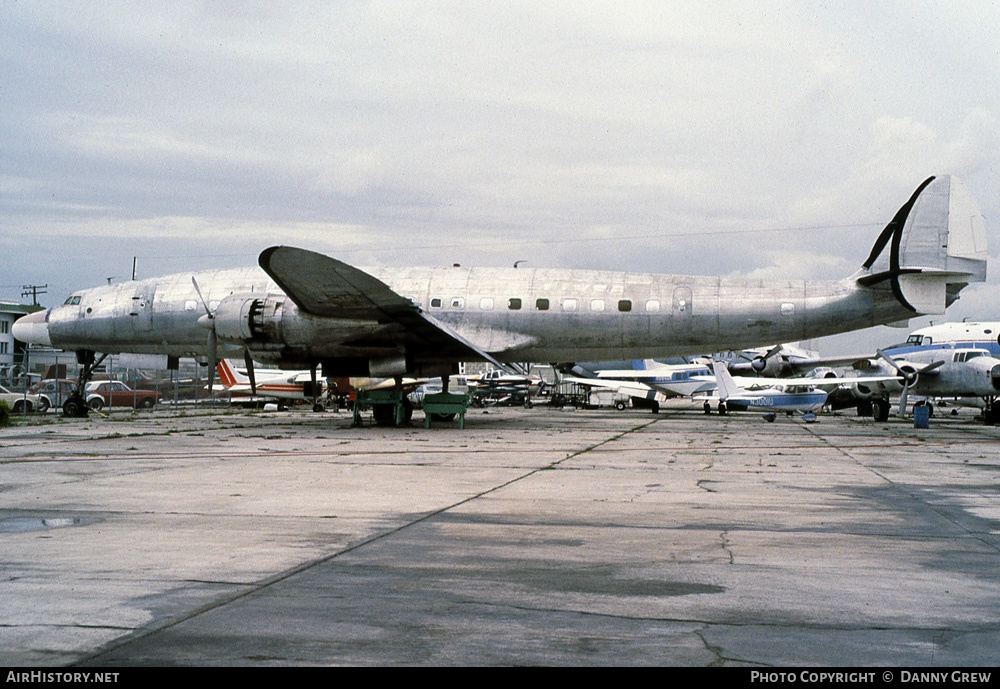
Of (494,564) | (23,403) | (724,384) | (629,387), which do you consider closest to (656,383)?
(629,387)

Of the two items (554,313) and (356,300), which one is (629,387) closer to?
(554,313)

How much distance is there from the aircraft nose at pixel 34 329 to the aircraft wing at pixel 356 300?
36.3 feet

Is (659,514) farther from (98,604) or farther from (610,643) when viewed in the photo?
(98,604)

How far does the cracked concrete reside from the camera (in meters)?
4.29

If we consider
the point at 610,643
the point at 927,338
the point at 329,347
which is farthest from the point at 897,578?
the point at 927,338

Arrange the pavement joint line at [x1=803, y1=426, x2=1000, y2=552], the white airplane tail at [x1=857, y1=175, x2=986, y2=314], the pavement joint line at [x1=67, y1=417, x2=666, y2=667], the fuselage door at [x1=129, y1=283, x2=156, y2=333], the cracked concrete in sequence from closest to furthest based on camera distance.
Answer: the pavement joint line at [x1=67, y1=417, x2=666, y2=667]
the cracked concrete
the pavement joint line at [x1=803, y1=426, x2=1000, y2=552]
the white airplane tail at [x1=857, y1=175, x2=986, y2=314]
the fuselage door at [x1=129, y1=283, x2=156, y2=333]

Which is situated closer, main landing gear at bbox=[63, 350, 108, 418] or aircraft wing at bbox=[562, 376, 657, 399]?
main landing gear at bbox=[63, 350, 108, 418]

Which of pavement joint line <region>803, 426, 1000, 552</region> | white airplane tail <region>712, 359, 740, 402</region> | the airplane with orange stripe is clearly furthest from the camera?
the airplane with orange stripe

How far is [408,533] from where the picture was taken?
755cm

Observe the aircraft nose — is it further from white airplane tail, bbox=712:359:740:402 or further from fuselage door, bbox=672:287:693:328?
white airplane tail, bbox=712:359:740:402

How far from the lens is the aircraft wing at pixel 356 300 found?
20.7 m

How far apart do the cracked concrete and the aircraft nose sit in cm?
1676

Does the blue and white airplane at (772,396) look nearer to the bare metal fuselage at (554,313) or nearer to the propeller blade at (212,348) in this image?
the bare metal fuselage at (554,313)

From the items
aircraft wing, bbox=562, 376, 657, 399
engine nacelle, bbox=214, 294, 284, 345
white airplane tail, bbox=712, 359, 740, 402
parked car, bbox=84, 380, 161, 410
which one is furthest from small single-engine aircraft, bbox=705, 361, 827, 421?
parked car, bbox=84, 380, 161, 410
